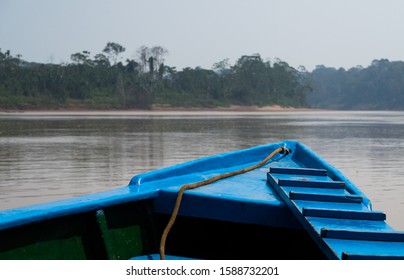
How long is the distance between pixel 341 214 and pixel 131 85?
60999 mm

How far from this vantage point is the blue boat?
2.77 meters

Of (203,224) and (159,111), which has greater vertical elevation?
(203,224)

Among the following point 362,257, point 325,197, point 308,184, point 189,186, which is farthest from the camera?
point 308,184

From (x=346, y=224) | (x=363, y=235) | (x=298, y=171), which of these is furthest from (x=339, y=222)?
(x=298, y=171)

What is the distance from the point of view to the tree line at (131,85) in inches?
2276

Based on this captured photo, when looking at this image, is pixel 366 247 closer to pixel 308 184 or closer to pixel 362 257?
pixel 362 257

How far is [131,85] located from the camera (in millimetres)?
63156

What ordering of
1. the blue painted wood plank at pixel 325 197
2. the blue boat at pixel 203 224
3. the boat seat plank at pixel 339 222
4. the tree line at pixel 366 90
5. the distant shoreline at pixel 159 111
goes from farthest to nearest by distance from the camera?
1. the tree line at pixel 366 90
2. the distant shoreline at pixel 159 111
3. the blue painted wood plank at pixel 325 197
4. the blue boat at pixel 203 224
5. the boat seat plank at pixel 339 222

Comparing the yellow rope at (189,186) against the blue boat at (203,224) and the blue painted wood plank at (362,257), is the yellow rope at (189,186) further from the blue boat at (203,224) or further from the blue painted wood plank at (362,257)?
the blue painted wood plank at (362,257)

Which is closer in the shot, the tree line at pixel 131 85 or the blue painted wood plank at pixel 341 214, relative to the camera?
the blue painted wood plank at pixel 341 214

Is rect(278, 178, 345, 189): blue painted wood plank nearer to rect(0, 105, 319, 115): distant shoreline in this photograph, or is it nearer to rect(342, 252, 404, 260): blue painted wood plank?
rect(342, 252, 404, 260): blue painted wood plank

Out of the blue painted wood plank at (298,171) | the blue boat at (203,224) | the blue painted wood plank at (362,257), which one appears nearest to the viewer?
the blue painted wood plank at (362,257)

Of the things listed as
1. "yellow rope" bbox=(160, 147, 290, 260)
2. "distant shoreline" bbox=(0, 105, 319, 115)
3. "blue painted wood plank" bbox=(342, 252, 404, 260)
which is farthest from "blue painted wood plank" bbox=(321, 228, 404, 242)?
"distant shoreline" bbox=(0, 105, 319, 115)

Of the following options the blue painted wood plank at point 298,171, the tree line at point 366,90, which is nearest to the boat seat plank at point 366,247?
the blue painted wood plank at point 298,171
